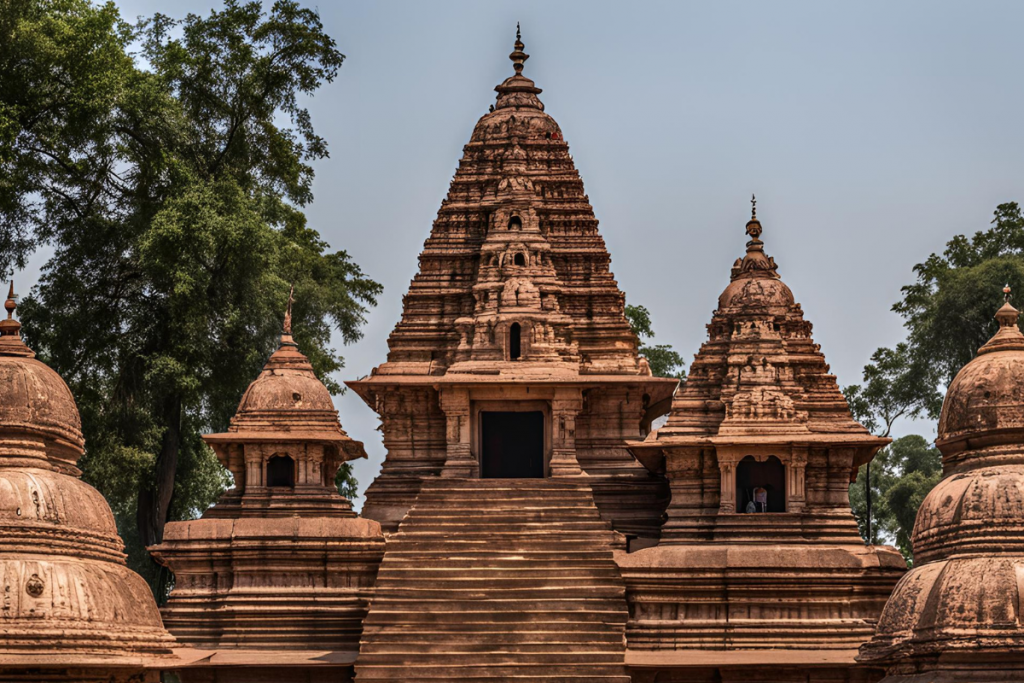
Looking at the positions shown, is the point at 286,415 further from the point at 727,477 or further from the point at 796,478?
the point at 796,478

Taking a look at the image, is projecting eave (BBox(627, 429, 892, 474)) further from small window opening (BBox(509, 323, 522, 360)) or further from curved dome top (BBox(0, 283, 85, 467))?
curved dome top (BBox(0, 283, 85, 467))

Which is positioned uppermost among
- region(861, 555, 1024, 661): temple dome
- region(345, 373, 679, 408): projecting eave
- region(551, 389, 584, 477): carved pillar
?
region(345, 373, 679, 408): projecting eave

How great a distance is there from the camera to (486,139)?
3231 cm

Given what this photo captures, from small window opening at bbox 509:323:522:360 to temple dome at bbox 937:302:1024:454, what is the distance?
410 inches

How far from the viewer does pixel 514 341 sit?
29.7 metres

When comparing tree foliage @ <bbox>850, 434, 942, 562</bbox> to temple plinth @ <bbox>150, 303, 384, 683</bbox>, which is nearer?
temple plinth @ <bbox>150, 303, 384, 683</bbox>

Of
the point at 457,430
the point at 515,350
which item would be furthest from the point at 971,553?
the point at 515,350

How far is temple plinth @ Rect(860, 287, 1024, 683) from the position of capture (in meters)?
17.8

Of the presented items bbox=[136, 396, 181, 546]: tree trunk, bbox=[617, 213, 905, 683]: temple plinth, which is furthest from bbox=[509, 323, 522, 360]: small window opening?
bbox=[136, 396, 181, 546]: tree trunk

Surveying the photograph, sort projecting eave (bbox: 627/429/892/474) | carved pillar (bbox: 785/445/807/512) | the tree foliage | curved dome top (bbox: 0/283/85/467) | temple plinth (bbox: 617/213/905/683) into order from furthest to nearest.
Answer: the tree foliage < carved pillar (bbox: 785/445/807/512) < projecting eave (bbox: 627/429/892/474) < temple plinth (bbox: 617/213/905/683) < curved dome top (bbox: 0/283/85/467)

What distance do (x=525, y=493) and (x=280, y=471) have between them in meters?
3.47

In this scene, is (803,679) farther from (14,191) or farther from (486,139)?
(14,191)

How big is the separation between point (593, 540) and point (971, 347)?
1412 centimetres

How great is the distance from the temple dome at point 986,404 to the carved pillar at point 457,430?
1027 centimetres
